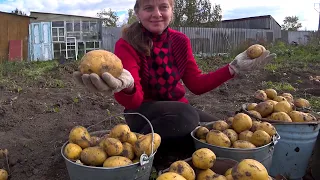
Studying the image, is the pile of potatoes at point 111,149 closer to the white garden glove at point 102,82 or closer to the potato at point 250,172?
the white garden glove at point 102,82

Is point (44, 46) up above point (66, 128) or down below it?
above

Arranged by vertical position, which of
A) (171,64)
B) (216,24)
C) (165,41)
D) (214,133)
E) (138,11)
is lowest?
(214,133)

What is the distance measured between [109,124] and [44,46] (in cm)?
1438

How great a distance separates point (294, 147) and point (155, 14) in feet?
4.56

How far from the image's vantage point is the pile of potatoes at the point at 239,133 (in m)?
2.01

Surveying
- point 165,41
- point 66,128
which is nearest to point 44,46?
point 66,128

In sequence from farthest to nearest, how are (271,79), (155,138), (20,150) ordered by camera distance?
(271,79), (20,150), (155,138)

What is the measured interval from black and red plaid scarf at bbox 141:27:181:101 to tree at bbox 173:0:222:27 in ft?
69.8

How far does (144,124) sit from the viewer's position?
7.67 feet

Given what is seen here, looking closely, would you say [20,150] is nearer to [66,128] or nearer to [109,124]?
[66,128]

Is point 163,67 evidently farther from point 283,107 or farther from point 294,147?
point 294,147

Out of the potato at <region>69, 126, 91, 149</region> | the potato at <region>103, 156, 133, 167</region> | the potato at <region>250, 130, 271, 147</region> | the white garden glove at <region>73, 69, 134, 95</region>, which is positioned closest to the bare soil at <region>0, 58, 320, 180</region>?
the potato at <region>69, 126, 91, 149</region>

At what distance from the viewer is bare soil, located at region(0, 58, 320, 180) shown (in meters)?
2.74

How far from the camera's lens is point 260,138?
2008 millimetres
